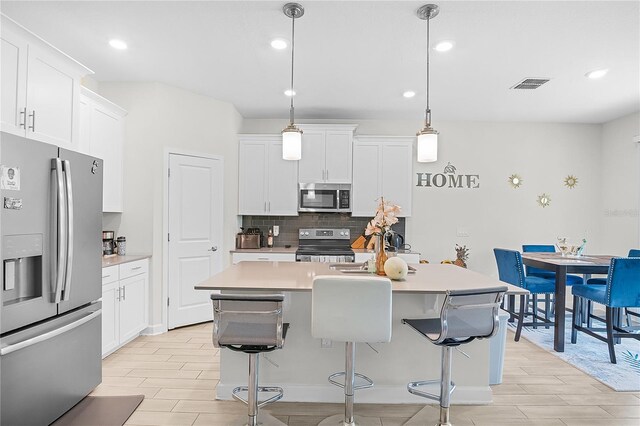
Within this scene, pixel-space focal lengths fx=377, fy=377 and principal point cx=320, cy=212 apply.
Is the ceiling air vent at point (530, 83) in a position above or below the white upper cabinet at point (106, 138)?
above

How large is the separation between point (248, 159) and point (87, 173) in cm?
267

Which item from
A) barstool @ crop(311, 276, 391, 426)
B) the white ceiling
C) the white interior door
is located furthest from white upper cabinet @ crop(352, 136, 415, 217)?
barstool @ crop(311, 276, 391, 426)

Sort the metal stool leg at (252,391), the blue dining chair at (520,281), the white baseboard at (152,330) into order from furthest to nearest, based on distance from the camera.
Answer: the white baseboard at (152,330)
the blue dining chair at (520,281)
the metal stool leg at (252,391)

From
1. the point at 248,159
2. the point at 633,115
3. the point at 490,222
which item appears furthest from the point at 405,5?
the point at 633,115

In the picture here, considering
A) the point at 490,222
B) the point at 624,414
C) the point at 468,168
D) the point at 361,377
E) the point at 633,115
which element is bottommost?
the point at 624,414

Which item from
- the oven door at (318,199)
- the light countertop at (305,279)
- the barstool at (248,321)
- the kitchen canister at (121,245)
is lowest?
the barstool at (248,321)

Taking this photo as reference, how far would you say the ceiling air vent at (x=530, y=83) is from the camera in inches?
154

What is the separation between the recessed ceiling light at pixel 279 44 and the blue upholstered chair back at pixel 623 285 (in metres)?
3.49

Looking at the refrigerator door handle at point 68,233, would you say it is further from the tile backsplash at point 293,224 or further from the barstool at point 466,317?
the tile backsplash at point 293,224

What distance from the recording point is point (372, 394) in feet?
8.79

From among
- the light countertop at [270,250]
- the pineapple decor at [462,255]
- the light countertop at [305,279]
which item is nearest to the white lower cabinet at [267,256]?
the light countertop at [270,250]

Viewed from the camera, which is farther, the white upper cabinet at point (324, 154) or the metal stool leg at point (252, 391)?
the white upper cabinet at point (324, 154)

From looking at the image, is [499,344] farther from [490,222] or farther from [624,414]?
[490,222]

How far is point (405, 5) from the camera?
2.59 meters
